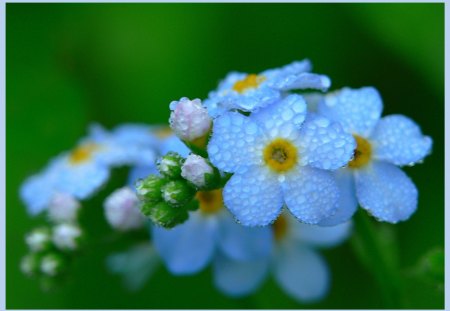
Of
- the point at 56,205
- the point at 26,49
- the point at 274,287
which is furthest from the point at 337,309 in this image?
the point at 26,49

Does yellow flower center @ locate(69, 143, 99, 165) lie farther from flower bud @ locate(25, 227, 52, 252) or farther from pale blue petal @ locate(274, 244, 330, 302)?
pale blue petal @ locate(274, 244, 330, 302)

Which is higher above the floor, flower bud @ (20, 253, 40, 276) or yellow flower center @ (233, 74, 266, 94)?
yellow flower center @ (233, 74, 266, 94)

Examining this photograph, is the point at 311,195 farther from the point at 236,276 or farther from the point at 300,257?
the point at 300,257

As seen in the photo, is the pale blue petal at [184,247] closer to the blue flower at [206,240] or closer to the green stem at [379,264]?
the blue flower at [206,240]

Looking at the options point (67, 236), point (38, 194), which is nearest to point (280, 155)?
point (67, 236)

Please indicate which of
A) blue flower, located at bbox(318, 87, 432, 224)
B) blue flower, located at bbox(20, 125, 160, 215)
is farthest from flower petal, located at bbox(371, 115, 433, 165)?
blue flower, located at bbox(20, 125, 160, 215)

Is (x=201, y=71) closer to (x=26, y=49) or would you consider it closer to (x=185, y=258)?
(x=26, y=49)

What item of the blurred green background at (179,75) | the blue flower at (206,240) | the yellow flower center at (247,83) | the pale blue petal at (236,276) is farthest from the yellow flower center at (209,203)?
the blurred green background at (179,75)
